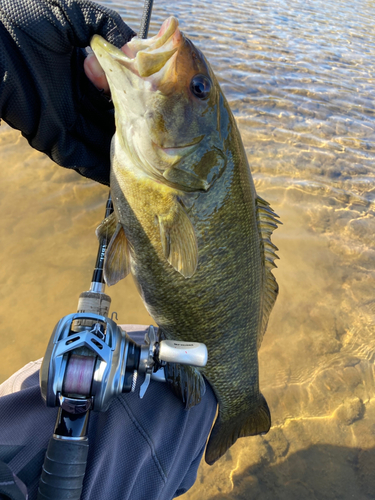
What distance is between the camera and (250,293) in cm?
169

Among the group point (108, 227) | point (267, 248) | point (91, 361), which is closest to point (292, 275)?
point (267, 248)

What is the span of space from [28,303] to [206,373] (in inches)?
67.1

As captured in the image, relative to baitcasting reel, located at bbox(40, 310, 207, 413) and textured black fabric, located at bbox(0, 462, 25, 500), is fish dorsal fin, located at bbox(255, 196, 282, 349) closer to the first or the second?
baitcasting reel, located at bbox(40, 310, 207, 413)

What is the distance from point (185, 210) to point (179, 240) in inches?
5.4

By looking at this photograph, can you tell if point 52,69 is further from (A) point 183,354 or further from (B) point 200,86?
(A) point 183,354

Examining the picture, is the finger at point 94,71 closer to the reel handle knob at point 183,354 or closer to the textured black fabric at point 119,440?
the reel handle knob at point 183,354

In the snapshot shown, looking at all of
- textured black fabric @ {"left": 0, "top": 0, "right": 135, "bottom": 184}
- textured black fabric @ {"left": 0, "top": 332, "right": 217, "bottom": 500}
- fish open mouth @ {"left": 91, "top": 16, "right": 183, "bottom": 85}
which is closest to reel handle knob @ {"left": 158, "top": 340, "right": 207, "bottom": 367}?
textured black fabric @ {"left": 0, "top": 332, "right": 217, "bottom": 500}

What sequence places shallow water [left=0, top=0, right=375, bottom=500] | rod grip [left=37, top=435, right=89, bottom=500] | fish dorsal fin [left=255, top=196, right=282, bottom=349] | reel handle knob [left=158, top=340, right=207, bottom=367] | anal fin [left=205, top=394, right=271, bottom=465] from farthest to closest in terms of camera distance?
shallow water [left=0, top=0, right=375, bottom=500] < anal fin [left=205, top=394, right=271, bottom=465] < fish dorsal fin [left=255, top=196, right=282, bottom=349] < reel handle knob [left=158, top=340, right=207, bottom=367] < rod grip [left=37, top=435, right=89, bottom=500]

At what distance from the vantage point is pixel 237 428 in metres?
1.88

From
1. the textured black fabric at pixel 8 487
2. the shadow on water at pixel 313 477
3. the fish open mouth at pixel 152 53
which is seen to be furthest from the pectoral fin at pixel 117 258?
the shadow on water at pixel 313 477

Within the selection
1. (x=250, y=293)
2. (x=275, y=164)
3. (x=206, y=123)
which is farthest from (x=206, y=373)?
(x=275, y=164)

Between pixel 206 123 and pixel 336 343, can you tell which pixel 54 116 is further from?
pixel 336 343

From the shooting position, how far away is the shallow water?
2197 millimetres

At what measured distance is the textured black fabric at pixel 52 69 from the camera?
4.27ft
